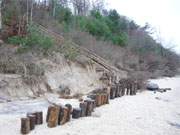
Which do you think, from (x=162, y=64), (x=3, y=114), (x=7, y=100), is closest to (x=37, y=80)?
(x=7, y=100)

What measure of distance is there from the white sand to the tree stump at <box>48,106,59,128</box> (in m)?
0.19

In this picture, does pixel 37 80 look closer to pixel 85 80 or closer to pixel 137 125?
pixel 85 80

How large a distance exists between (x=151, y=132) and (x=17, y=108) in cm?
521

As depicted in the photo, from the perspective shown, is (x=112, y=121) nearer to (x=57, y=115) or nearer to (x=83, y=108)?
(x=83, y=108)

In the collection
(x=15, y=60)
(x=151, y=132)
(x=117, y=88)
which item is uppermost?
(x=15, y=60)

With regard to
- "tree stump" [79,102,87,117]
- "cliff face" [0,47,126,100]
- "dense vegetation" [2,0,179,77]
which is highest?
"dense vegetation" [2,0,179,77]

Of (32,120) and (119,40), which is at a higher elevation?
(119,40)

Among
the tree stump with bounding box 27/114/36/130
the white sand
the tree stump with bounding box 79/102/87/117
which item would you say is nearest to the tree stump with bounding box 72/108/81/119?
the white sand

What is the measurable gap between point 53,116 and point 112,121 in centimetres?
223

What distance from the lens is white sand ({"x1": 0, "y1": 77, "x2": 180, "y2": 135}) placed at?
1047 cm

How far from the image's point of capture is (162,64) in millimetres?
46312

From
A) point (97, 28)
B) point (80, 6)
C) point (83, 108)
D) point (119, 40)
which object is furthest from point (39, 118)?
point (80, 6)

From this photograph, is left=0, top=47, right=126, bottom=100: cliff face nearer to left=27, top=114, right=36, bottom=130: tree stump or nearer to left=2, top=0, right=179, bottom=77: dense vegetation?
left=2, top=0, right=179, bottom=77: dense vegetation

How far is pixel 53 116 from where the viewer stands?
11.0m
